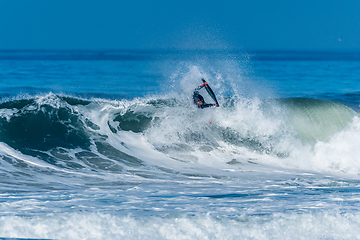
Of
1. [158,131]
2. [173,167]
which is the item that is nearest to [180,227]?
[173,167]

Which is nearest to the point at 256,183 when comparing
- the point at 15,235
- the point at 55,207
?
the point at 55,207

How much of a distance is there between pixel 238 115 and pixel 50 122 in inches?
213

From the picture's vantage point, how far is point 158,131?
31.5ft

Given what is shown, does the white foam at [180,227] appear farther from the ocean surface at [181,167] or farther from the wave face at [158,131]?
the wave face at [158,131]

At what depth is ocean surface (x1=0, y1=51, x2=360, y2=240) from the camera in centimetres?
450

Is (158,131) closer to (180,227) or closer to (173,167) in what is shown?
(173,167)

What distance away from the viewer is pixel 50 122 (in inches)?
381

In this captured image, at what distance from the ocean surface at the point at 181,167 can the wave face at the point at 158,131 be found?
1.4 inches

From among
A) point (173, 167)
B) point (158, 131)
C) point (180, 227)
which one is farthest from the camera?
point (158, 131)

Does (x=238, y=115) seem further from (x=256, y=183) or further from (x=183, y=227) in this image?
(x=183, y=227)

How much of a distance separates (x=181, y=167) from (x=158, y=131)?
203cm

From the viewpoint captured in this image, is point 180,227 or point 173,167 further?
point 173,167

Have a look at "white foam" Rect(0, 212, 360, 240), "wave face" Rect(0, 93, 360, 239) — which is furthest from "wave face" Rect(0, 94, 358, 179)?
"white foam" Rect(0, 212, 360, 240)

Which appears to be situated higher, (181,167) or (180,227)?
(181,167)
